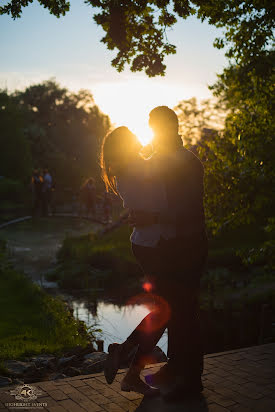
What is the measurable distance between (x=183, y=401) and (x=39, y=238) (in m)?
16.2

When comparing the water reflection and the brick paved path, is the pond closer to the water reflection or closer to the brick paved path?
the water reflection

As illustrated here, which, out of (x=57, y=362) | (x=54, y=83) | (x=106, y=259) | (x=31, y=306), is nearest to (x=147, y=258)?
(x=57, y=362)

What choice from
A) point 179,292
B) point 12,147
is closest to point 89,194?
point 12,147

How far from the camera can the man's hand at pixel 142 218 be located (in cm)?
357

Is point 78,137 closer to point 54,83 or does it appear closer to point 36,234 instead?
point 54,83

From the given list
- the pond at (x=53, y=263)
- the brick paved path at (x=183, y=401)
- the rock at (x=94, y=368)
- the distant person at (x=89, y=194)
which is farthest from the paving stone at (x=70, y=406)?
the distant person at (x=89, y=194)

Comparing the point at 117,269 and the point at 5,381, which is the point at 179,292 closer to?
the point at 5,381

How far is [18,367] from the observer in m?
5.08

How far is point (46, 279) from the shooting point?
12.5m

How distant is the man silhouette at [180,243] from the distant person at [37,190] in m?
20.6

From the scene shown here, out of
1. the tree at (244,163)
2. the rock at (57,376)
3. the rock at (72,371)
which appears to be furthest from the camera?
the tree at (244,163)

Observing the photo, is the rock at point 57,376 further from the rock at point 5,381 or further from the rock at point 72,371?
the rock at point 5,381

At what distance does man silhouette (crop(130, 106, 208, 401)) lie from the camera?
354 cm

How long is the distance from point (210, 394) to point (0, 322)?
4342 mm
